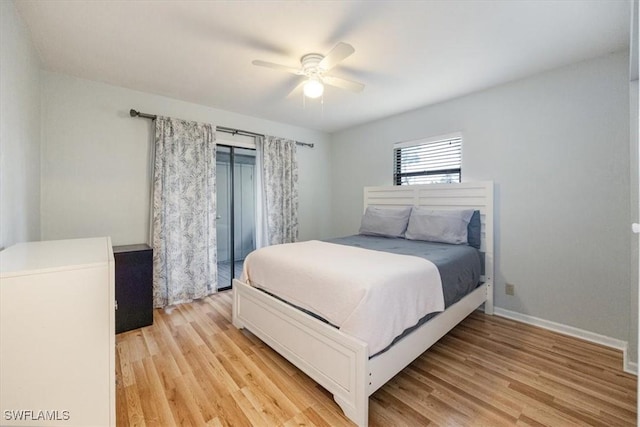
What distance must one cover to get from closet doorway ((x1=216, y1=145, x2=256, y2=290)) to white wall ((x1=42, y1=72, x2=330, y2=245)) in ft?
2.38

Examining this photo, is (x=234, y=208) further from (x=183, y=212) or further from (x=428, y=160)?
(x=428, y=160)

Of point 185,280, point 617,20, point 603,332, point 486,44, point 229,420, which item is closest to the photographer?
point 229,420

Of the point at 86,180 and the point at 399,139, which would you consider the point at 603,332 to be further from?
the point at 86,180

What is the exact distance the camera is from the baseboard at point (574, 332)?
Result: 6.37 ft

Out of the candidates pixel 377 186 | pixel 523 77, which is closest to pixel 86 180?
pixel 377 186

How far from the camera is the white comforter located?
59.2 inches

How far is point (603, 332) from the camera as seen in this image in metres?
2.31

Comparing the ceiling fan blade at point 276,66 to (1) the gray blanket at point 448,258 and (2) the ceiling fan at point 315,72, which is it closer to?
(2) the ceiling fan at point 315,72

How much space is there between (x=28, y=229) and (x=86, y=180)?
30.7 inches

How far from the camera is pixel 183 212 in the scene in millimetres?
3252

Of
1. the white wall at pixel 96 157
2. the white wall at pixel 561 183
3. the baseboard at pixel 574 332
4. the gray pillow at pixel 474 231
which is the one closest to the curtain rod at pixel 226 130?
the white wall at pixel 96 157

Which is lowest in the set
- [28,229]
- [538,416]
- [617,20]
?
Answer: [538,416]

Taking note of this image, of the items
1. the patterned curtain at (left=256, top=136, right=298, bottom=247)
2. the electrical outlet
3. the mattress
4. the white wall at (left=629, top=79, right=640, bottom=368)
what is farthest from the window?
the patterned curtain at (left=256, top=136, right=298, bottom=247)

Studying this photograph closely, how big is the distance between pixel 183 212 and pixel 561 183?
395 cm
